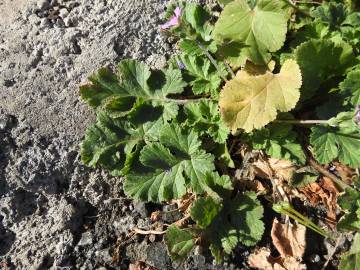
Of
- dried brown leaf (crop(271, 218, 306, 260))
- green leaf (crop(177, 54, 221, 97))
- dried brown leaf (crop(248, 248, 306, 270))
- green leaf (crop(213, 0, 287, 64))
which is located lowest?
dried brown leaf (crop(248, 248, 306, 270))

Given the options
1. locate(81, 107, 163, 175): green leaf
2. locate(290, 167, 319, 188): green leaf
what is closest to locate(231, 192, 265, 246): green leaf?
locate(290, 167, 319, 188): green leaf

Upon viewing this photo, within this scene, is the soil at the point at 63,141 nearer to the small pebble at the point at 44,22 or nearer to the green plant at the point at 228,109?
the small pebble at the point at 44,22

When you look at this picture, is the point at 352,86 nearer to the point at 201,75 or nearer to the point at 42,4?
the point at 201,75

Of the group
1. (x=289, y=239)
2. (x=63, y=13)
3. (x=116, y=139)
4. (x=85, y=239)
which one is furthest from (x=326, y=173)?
(x=63, y=13)

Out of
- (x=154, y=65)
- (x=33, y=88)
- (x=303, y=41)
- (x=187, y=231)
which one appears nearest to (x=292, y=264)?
(x=187, y=231)

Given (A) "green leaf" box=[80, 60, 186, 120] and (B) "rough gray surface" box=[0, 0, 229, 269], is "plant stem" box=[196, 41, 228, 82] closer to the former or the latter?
(A) "green leaf" box=[80, 60, 186, 120]
